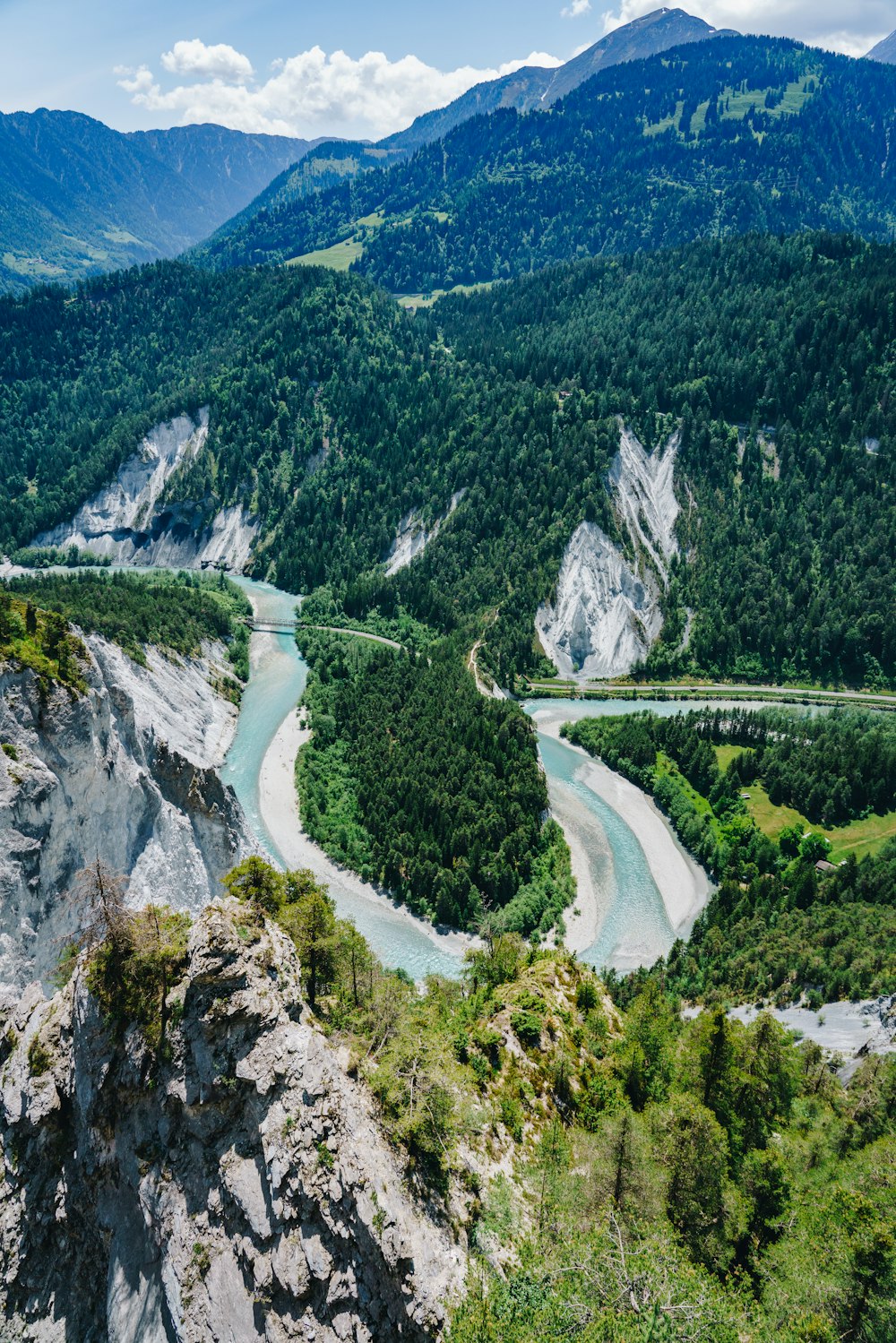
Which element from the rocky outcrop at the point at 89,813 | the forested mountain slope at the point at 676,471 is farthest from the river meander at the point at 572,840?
the forested mountain slope at the point at 676,471

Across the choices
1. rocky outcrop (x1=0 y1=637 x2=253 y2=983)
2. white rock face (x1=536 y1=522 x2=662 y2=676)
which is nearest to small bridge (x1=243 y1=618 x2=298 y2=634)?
white rock face (x1=536 y1=522 x2=662 y2=676)

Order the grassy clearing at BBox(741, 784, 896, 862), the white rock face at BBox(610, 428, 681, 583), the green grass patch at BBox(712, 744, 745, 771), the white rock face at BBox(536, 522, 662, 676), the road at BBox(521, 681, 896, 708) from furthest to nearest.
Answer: the white rock face at BBox(610, 428, 681, 583), the white rock face at BBox(536, 522, 662, 676), the road at BBox(521, 681, 896, 708), the green grass patch at BBox(712, 744, 745, 771), the grassy clearing at BBox(741, 784, 896, 862)

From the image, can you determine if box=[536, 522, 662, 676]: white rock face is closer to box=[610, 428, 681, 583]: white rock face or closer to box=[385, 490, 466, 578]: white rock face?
box=[610, 428, 681, 583]: white rock face

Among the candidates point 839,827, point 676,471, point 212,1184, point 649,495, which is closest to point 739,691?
point 839,827

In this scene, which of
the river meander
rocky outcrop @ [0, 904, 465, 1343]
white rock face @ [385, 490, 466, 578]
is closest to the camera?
rocky outcrop @ [0, 904, 465, 1343]

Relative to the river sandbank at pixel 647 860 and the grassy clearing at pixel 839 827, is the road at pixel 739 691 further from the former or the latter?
the grassy clearing at pixel 839 827
